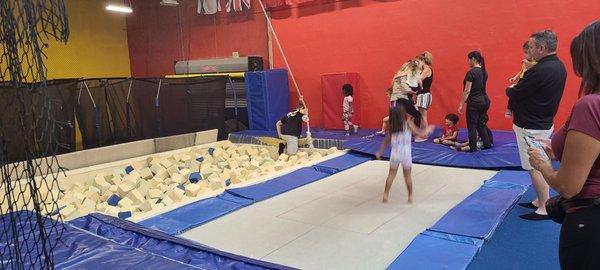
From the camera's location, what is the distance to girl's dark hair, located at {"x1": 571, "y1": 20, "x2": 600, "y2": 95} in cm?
139

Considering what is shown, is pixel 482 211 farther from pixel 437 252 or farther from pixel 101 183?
pixel 101 183

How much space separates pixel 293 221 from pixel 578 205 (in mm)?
2719

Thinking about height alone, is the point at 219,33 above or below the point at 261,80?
above

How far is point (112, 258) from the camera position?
9.59 ft

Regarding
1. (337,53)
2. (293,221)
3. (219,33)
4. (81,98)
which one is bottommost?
(293,221)

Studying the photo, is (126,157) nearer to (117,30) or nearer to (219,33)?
(219,33)

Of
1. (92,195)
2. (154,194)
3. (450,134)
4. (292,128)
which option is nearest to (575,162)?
(154,194)

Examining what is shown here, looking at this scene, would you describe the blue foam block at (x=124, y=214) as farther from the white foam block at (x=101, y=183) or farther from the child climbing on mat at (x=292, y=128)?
the child climbing on mat at (x=292, y=128)

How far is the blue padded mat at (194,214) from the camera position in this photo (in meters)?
3.77

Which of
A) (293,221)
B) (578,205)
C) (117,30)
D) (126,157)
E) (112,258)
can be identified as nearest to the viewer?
(578,205)

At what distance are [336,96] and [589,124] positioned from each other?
7.05 meters

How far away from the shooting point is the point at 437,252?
9.85ft

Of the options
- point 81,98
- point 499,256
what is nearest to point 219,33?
point 81,98

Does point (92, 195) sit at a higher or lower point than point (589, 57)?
lower
